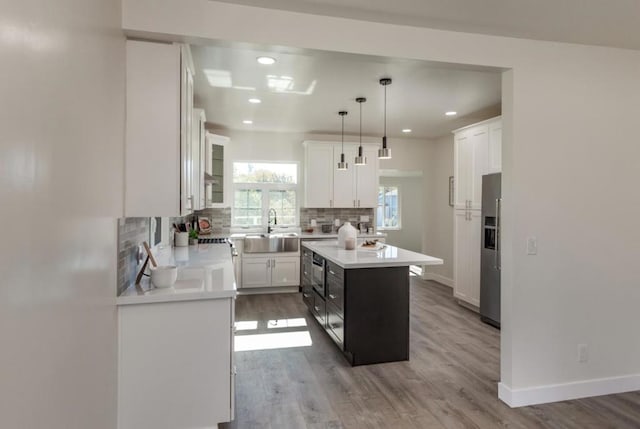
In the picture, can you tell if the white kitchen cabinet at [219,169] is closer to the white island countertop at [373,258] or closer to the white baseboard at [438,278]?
the white island countertop at [373,258]

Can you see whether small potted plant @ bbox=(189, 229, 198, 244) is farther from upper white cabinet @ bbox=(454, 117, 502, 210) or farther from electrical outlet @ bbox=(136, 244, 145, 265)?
upper white cabinet @ bbox=(454, 117, 502, 210)

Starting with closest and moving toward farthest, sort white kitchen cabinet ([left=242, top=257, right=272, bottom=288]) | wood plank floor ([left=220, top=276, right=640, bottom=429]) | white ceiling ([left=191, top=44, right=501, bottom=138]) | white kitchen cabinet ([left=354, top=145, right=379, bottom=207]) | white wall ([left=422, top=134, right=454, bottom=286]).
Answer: wood plank floor ([left=220, top=276, right=640, bottom=429])
white ceiling ([left=191, top=44, right=501, bottom=138])
white kitchen cabinet ([left=242, top=257, right=272, bottom=288])
white kitchen cabinet ([left=354, top=145, right=379, bottom=207])
white wall ([left=422, top=134, right=454, bottom=286])

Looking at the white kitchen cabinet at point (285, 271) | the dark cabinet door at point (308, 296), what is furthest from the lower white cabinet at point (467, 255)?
the white kitchen cabinet at point (285, 271)

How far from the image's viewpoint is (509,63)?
8.58 ft

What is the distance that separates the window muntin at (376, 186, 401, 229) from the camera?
9.24 m

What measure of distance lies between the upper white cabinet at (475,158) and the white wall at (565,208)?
163 centimetres

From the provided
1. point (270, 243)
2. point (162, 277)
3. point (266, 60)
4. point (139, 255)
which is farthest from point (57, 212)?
point (270, 243)

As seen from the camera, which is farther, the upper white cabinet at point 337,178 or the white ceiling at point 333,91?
the upper white cabinet at point 337,178

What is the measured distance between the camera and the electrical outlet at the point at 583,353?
2.76 m

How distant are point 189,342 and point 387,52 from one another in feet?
6.98

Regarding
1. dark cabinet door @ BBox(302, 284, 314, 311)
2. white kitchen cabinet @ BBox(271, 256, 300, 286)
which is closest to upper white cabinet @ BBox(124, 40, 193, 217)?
dark cabinet door @ BBox(302, 284, 314, 311)

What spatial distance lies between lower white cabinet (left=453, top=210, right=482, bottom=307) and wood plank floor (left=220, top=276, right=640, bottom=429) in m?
0.96

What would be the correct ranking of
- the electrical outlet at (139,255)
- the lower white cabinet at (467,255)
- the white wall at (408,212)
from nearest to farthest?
the electrical outlet at (139,255) < the lower white cabinet at (467,255) < the white wall at (408,212)

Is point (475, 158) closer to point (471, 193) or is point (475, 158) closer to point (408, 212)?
point (471, 193)
